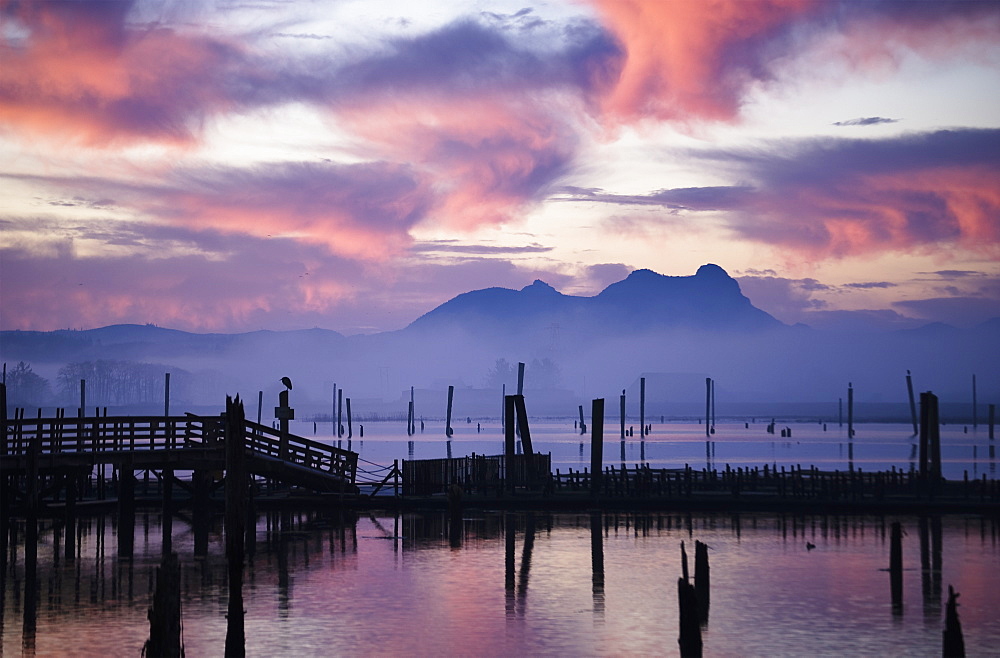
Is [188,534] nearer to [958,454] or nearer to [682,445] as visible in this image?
[958,454]

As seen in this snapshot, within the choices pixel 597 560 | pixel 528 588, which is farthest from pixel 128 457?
pixel 597 560

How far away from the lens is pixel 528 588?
120 ft

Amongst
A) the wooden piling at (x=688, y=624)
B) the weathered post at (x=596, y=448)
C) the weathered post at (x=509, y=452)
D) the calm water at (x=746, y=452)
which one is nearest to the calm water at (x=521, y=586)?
the weathered post at (x=596, y=448)

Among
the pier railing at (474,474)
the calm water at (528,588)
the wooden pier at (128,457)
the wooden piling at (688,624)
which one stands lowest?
the calm water at (528,588)

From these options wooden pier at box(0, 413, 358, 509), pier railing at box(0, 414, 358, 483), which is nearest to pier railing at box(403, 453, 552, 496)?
pier railing at box(0, 414, 358, 483)

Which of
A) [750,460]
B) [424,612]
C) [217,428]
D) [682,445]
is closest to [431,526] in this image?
[217,428]

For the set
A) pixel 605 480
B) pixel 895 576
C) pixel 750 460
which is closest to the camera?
pixel 895 576

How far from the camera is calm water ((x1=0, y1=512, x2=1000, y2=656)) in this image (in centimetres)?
2911

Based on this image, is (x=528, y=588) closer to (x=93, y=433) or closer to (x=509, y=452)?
(x=93, y=433)

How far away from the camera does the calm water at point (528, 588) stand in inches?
1146

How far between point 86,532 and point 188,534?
4.31 meters

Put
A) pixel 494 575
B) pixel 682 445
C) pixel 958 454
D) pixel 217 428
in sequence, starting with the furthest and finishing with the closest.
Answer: pixel 682 445 < pixel 958 454 < pixel 217 428 < pixel 494 575

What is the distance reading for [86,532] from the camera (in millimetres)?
50719

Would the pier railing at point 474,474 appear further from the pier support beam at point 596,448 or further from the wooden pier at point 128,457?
the wooden pier at point 128,457
